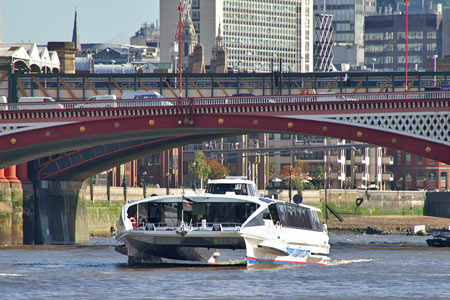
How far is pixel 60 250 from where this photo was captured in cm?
9675

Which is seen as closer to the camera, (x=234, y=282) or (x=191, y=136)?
(x=234, y=282)

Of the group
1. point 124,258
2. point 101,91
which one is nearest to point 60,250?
point 124,258

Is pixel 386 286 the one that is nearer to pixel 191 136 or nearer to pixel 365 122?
pixel 365 122

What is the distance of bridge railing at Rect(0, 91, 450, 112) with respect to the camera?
3679 inches

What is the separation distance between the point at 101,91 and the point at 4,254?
42.3 m

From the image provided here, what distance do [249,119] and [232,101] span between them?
3919mm

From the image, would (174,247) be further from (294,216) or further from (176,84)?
(176,84)

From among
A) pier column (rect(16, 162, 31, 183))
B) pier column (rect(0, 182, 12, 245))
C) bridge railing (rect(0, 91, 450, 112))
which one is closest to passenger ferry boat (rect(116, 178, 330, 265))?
bridge railing (rect(0, 91, 450, 112))

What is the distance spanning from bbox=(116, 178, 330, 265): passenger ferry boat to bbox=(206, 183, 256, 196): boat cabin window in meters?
4.05

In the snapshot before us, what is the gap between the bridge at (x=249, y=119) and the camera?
9231 cm

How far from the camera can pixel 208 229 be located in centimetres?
6944

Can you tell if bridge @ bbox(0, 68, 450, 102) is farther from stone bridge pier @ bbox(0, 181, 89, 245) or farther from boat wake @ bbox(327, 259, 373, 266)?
boat wake @ bbox(327, 259, 373, 266)

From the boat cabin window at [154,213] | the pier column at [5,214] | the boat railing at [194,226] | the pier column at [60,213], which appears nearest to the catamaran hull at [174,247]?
the boat railing at [194,226]

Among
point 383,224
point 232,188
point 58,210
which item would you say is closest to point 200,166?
point 383,224
